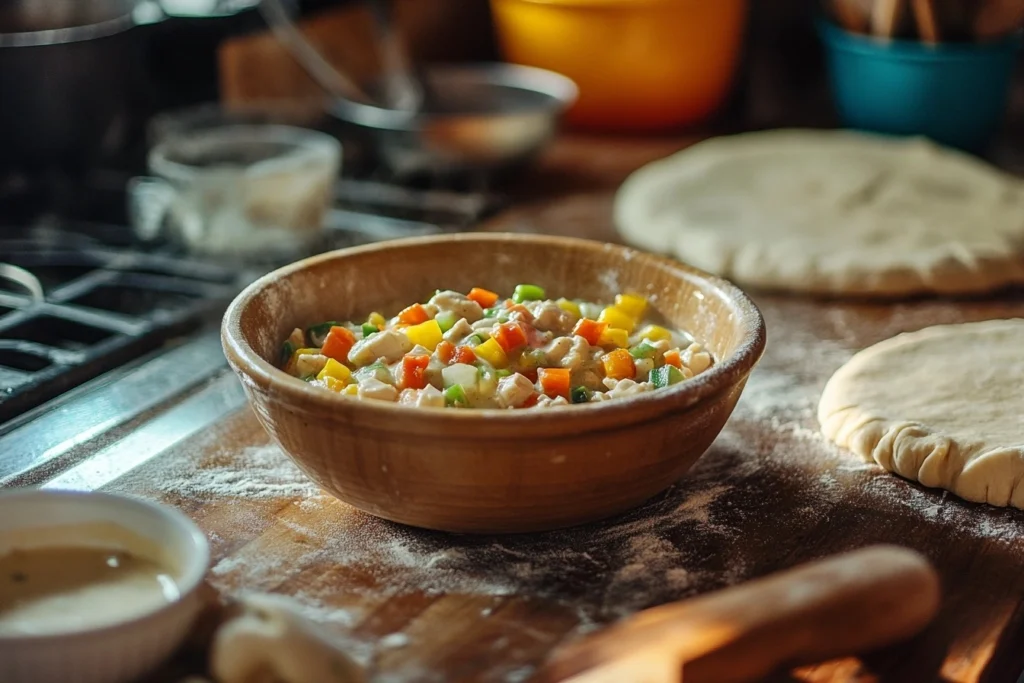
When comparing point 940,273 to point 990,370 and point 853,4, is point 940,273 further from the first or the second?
point 853,4

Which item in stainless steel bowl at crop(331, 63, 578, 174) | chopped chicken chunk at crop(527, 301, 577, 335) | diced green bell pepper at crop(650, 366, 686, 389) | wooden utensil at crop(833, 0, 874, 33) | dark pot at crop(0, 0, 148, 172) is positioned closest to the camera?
diced green bell pepper at crop(650, 366, 686, 389)

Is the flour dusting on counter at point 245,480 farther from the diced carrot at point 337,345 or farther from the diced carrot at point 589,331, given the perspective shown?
the diced carrot at point 589,331

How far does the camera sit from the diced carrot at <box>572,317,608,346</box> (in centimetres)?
152

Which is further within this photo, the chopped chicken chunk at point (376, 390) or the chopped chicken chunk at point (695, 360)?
the chopped chicken chunk at point (695, 360)

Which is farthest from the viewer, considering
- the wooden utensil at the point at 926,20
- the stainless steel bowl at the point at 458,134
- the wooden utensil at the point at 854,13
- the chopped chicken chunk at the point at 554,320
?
the wooden utensil at the point at 854,13

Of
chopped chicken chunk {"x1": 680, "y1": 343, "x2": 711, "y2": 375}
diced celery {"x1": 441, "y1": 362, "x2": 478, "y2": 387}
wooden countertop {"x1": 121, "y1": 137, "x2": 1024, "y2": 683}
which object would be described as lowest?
wooden countertop {"x1": 121, "y1": 137, "x2": 1024, "y2": 683}

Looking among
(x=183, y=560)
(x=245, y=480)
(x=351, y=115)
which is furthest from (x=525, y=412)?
(x=351, y=115)

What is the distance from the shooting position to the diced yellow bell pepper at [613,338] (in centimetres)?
153

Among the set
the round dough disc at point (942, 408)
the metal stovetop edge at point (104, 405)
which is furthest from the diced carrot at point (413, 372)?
the round dough disc at point (942, 408)

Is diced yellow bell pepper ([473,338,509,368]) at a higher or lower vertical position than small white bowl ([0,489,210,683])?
higher

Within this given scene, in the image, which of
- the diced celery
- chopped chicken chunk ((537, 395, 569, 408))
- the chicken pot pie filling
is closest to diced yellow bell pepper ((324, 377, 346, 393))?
the chicken pot pie filling

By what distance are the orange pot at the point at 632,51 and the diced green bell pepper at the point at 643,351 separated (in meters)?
1.68

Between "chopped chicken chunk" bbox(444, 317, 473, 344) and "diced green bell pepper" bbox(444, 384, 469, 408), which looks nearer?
"diced green bell pepper" bbox(444, 384, 469, 408)

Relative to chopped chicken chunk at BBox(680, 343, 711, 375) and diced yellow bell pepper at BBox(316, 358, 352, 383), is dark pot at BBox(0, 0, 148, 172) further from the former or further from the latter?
chopped chicken chunk at BBox(680, 343, 711, 375)
